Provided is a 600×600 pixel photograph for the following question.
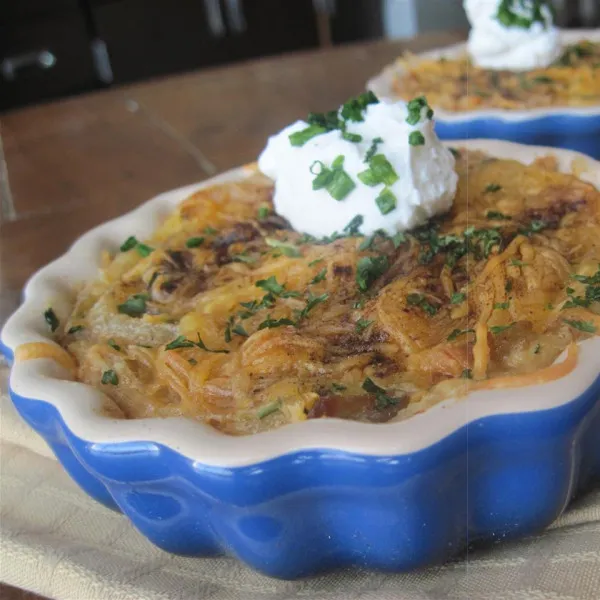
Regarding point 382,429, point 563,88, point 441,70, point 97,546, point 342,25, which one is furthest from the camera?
point 342,25

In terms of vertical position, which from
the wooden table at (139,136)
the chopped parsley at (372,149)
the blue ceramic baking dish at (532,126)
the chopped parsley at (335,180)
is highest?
the chopped parsley at (372,149)

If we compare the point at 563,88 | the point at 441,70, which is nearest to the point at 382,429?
the point at 563,88

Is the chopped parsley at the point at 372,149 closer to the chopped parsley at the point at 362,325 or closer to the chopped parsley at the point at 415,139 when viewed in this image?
the chopped parsley at the point at 415,139

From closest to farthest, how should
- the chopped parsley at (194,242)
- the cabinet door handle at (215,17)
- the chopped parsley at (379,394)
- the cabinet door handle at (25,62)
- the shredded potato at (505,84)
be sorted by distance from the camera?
the chopped parsley at (379,394)
the chopped parsley at (194,242)
the shredded potato at (505,84)
the cabinet door handle at (25,62)
the cabinet door handle at (215,17)

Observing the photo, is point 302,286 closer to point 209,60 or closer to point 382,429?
point 382,429

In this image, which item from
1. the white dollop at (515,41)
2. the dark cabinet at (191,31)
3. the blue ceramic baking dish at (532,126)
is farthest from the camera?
the dark cabinet at (191,31)

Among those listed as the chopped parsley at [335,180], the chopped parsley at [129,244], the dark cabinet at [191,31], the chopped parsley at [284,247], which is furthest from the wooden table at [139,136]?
the dark cabinet at [191,31]
